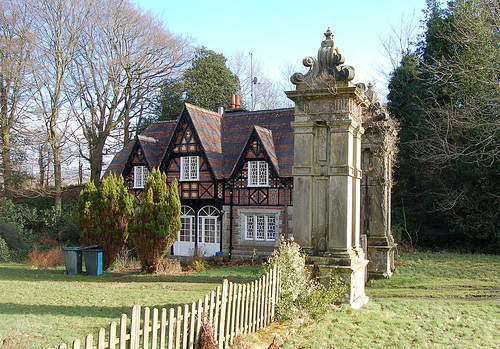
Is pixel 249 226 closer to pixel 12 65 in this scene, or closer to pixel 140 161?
pixel 140 161

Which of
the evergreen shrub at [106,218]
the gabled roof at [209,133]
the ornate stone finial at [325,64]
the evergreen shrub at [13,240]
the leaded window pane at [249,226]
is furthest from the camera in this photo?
the gabled roof at [209,133]

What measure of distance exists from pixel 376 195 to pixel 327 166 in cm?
504

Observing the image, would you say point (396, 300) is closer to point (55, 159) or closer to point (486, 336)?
point (486, 336)

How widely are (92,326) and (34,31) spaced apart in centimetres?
2511

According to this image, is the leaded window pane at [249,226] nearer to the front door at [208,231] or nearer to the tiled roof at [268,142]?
the front door at [208,231]

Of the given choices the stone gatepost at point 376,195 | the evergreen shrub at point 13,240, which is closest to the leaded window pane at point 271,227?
the stone gatepost at point 376,195

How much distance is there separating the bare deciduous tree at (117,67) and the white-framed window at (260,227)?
13.8 m

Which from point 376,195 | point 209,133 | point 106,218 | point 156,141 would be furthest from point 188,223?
point 376,195

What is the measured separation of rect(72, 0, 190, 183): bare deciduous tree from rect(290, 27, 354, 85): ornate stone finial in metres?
24.0

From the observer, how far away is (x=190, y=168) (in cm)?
2447

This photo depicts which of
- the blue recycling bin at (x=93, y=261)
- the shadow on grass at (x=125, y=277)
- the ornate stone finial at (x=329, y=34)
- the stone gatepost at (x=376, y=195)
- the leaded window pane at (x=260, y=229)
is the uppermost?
the ornate stone finial at (x=329, y=34)

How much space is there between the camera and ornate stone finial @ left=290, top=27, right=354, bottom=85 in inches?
373

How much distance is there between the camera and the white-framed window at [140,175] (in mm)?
26078

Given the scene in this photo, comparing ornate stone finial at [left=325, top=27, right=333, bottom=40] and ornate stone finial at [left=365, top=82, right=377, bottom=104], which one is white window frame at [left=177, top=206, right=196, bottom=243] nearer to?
ornate stone finial at [left=365, top=82, right=377, bottom=104]
